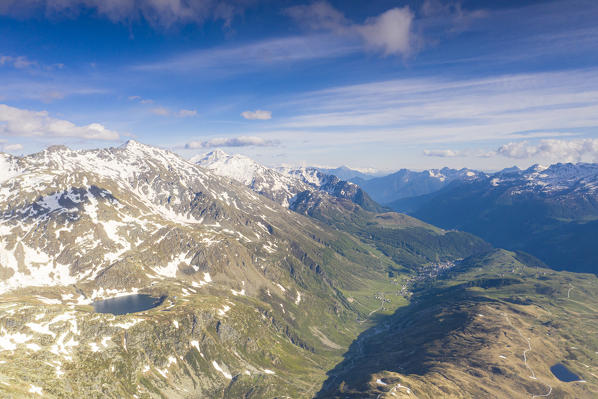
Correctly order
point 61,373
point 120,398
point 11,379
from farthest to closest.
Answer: point 120,398
point 61,373
point 11,379

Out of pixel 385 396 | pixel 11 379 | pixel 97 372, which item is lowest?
pixel 385 396

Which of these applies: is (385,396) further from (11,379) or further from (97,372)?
(11,379)

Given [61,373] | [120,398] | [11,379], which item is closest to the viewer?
[11,379]

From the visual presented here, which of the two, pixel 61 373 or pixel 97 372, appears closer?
pixel 61 373

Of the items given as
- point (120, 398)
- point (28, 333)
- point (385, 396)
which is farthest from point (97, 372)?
point (385, 396)

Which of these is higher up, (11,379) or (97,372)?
(11,379)

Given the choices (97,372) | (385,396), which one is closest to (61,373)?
(97,372)

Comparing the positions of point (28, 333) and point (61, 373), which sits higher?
point (28, 333)

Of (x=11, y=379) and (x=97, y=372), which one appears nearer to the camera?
(x=11, y=379)

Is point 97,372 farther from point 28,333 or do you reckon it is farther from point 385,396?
point 385,396
